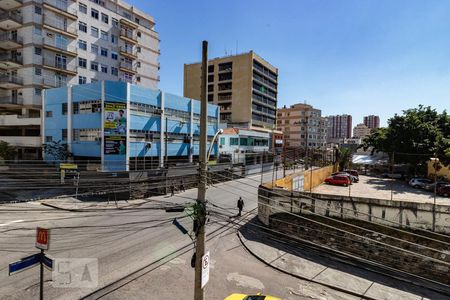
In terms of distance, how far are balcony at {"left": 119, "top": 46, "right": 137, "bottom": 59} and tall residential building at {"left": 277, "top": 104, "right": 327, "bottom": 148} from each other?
5516cm

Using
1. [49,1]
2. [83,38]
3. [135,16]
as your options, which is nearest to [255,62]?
[135,16]

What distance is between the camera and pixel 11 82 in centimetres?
3891

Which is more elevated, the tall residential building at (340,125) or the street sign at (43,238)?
the tall residential building at (340,125)

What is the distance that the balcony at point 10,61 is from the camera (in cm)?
3882

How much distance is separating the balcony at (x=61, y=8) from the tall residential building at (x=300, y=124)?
218 ft

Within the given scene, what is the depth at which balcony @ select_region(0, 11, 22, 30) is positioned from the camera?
125 ft

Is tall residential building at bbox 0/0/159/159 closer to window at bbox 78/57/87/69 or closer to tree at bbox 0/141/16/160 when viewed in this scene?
window at bbox 78/57/87/69

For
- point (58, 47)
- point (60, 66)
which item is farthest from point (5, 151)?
point (58, 47)

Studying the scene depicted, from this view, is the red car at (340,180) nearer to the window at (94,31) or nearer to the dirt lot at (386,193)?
the dirt lot at (386,193)

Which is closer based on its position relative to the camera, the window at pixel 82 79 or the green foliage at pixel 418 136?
the green foliage at pixel 418 136

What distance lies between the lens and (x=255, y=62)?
219 ft

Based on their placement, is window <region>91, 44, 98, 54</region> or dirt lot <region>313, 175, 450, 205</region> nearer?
dirt lot <region>313, 175, 450, 205</region>

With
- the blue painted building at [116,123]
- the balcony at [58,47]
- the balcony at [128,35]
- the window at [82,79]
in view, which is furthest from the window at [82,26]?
the blue painted building at [116,123]

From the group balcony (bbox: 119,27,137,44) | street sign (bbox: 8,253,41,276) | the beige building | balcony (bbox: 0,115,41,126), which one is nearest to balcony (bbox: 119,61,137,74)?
balcony (bbox: 119,27,137,44)
